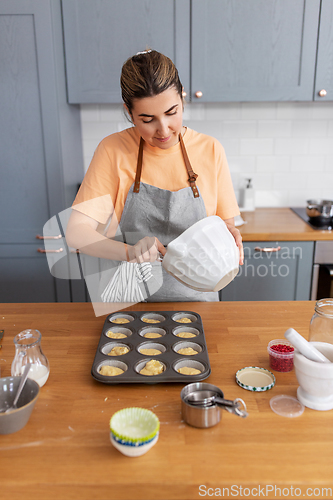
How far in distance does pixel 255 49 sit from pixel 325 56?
1.30ft

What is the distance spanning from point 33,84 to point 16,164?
0.44 m

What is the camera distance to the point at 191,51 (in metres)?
2.27

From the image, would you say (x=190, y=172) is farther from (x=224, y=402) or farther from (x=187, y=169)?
(x=224, y=402)

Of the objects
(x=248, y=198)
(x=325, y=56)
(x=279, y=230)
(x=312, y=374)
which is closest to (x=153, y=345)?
(x=312, y=374)

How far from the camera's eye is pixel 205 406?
0.84 metres

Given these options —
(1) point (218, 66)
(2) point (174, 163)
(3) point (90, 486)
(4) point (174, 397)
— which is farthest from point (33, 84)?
(3) point (90, 486)

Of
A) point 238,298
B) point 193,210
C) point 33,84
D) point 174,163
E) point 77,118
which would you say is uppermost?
point 33,84

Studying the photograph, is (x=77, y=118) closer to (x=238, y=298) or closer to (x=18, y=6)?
(x=18, y=6)

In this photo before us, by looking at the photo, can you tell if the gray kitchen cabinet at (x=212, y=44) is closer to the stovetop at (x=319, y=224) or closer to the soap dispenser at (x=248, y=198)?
the soap dispenser at (x=248, y=198)

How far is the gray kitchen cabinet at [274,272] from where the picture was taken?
2.32 metres

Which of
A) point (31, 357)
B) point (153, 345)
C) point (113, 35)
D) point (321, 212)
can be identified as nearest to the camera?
point (31, 357)

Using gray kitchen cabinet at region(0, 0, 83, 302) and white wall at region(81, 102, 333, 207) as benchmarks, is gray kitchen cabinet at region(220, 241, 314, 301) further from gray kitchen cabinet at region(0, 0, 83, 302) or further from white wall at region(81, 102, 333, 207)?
gray kitchen cabinet at region(0, 0, 83, 302)

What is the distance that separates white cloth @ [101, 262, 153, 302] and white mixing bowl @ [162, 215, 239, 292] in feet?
1.77

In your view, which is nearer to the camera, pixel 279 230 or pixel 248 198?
pixel 279 230
